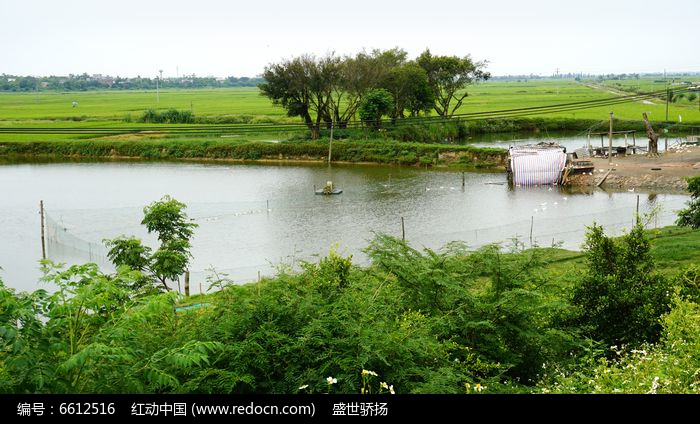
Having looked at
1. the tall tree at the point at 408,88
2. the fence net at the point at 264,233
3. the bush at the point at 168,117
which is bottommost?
the fence net at the point at 264,233

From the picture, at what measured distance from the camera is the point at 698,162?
4372 cm

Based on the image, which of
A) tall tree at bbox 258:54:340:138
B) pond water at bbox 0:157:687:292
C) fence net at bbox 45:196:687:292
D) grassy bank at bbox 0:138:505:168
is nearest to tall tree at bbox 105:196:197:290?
fence net at bbox 45:196:687:292

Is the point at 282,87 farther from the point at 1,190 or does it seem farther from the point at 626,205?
the point at 626,205

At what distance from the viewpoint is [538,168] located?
144 feet

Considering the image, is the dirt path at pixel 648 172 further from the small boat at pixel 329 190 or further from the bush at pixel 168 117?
the bush at pixel 168 117

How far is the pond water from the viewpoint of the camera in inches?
1075

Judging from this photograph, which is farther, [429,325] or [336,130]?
[336,130]

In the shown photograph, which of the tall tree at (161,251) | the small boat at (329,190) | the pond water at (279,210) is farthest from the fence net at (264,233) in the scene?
the small boat at (329,190)

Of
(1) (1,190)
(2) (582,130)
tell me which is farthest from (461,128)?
(1) (1,190)

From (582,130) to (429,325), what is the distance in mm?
70318

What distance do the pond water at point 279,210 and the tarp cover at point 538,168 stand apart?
118 centimetres

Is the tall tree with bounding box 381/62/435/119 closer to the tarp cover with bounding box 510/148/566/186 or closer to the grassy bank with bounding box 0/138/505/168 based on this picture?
the grassy bank with bounding box 0/138/505/168

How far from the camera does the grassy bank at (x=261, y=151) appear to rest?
52531 millimetres
